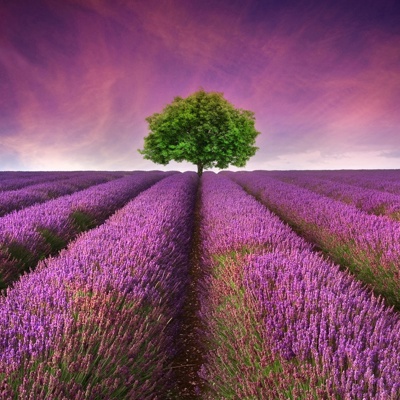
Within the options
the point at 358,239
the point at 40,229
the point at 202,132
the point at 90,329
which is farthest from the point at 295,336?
the point at 202,132

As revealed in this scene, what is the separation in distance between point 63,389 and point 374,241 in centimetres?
393

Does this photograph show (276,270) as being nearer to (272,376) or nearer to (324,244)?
(272,376)

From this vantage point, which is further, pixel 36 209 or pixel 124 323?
pixel 36 209

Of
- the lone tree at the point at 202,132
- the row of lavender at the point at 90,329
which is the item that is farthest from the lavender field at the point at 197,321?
the lone tree at the point at 202,132

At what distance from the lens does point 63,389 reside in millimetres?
1389

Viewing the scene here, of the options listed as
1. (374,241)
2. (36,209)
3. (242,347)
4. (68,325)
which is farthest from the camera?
(36,209)

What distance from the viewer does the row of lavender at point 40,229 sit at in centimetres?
363

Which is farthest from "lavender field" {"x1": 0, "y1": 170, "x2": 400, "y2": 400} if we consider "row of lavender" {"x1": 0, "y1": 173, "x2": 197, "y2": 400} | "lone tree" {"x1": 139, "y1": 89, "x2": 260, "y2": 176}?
"lone tree" {"x1": 139, "y1": 89, "x2": 260, "y2": 176}

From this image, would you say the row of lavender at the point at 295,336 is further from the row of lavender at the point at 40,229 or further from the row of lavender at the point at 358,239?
the row of lavender at the point at 40,229

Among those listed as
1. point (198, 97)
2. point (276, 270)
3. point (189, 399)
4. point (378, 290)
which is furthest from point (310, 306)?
point (198, 97)

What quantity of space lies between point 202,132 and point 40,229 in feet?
59.1

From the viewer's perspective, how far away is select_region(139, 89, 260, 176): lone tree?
21.8m

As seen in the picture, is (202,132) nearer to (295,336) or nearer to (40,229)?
(40,229)

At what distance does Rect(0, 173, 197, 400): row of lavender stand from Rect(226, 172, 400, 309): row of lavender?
7.41 feet
